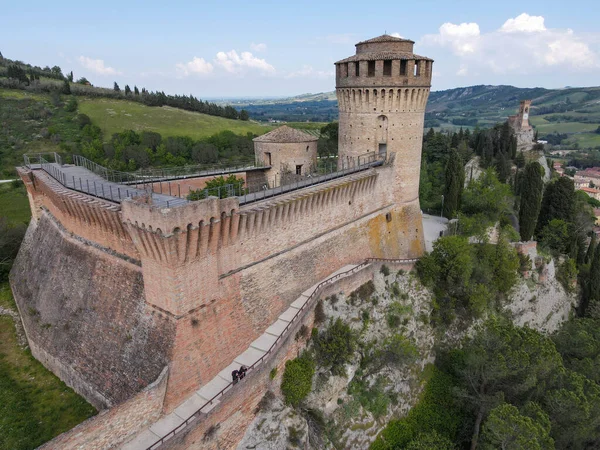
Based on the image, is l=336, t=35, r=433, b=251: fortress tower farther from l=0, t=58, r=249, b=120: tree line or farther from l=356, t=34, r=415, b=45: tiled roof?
l=0, t=58, r=249, b=120: tree line

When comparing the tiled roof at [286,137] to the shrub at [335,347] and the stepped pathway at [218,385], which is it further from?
the shrub at [335,347]

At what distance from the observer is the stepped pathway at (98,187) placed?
1886 cm

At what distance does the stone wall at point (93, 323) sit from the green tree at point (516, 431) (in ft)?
50.1

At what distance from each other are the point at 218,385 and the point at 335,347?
6.19m

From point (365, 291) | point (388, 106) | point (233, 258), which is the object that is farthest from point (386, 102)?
point (233, 258)

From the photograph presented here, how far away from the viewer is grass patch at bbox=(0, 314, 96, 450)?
16.1 m

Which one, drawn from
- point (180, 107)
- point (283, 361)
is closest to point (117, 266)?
point (283, 361)

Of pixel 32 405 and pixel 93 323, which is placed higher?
pixel 93 323

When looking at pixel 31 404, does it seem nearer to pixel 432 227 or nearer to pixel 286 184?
pixel 286 184

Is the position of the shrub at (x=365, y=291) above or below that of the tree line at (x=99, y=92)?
below

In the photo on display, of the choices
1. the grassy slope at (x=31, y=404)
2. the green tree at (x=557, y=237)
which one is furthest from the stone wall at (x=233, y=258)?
Result: the green tree at (x=557, y=237)

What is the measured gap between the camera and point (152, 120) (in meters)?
82.2

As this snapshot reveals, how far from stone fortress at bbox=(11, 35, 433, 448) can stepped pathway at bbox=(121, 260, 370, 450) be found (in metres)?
0.08

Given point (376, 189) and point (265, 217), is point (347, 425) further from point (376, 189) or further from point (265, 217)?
point (376, 189)
